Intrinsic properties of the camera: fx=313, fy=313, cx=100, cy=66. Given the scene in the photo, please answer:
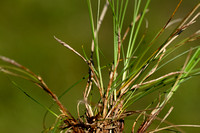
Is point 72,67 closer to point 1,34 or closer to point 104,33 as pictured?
point 104,33

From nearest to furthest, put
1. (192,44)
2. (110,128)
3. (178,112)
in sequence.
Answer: (110,128) < (178,112) < (192,44)

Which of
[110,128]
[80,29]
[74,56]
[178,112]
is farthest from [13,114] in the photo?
[110,128]

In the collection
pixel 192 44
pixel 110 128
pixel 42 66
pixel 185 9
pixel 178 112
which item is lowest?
pixel 110 128

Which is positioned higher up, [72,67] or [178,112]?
[72,67]

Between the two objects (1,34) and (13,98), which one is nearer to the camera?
(13,98)

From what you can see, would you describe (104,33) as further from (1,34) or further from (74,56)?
(1,34)

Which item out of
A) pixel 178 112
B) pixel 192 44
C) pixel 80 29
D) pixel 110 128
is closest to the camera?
pixel 110 128
